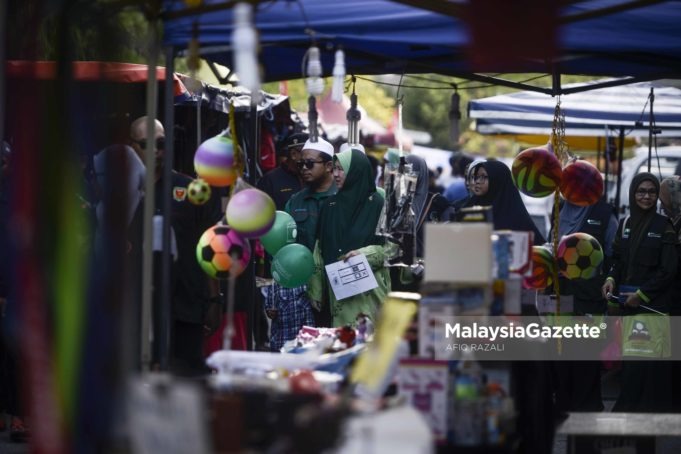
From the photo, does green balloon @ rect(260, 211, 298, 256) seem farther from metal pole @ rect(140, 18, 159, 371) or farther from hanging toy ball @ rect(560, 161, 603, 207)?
metal pole @ rect(140, 18, 159, 371)

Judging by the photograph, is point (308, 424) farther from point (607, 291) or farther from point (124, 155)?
point (607, 291)

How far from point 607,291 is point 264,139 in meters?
4.30

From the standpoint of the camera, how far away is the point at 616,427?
582 centimetres

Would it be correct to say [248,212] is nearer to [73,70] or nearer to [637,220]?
[73,70]

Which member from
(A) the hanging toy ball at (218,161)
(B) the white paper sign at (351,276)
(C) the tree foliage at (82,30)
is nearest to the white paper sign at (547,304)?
(B) the white paper sign at (351,276)

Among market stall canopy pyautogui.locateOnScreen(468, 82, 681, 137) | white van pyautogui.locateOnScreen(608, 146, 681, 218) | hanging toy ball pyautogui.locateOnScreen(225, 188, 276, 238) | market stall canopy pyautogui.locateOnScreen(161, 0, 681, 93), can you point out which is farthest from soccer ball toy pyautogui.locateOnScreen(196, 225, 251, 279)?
white van pyautogui.locateOnScreen(608, 146, 681, 218)

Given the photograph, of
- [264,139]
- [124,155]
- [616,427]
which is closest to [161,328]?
[124,155]

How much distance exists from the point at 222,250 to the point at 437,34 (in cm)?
191

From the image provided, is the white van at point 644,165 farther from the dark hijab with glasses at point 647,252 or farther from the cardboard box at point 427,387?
the cardboard box at point 427,387

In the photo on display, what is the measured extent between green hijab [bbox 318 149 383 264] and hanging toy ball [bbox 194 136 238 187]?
2.20 m

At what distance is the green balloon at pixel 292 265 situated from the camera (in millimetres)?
7820

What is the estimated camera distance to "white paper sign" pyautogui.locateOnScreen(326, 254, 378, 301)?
811 centimetres
